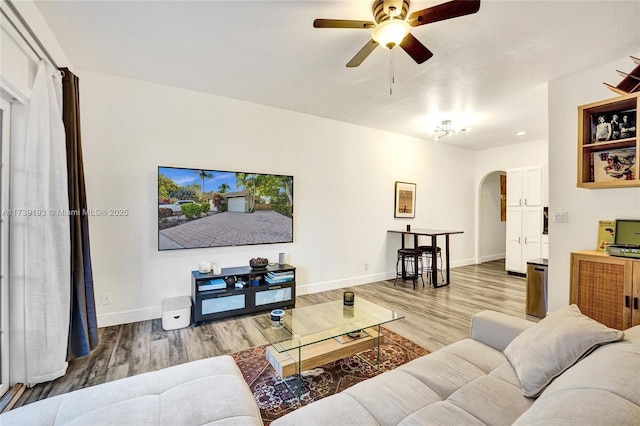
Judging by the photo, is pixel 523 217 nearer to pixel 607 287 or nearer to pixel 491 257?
pixel 491 257

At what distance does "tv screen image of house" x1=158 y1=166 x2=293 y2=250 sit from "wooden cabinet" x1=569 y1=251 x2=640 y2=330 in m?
3.31

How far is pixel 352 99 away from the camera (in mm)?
3771

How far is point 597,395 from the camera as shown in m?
0.84

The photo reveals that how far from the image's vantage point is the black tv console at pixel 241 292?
3.17m

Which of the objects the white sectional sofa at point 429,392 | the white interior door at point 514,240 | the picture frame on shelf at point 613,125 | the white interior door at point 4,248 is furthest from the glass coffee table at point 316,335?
the white interior door at point 514,240

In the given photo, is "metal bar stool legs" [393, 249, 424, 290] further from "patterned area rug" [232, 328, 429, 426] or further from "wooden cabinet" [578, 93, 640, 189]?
"wooden cabinet" [578, 93, 640, 189]

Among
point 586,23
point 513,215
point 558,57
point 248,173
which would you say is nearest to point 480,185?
point 513,215

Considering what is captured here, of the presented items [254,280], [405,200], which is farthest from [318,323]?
[405,200]

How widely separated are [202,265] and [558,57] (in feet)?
14.3

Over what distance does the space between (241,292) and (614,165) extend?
161 inches

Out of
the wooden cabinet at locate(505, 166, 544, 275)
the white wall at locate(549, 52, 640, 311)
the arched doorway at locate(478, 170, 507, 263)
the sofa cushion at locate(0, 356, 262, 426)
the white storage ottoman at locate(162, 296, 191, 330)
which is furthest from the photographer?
the arched doorway at locate(478, 170, 507, 263)

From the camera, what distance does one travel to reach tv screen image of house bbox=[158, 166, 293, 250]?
10.9 feet

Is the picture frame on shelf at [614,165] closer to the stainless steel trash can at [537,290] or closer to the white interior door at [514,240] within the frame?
the stainless steel trash can at [537,290]

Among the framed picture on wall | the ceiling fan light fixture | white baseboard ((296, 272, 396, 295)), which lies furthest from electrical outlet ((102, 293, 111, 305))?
the framed picture on wall
